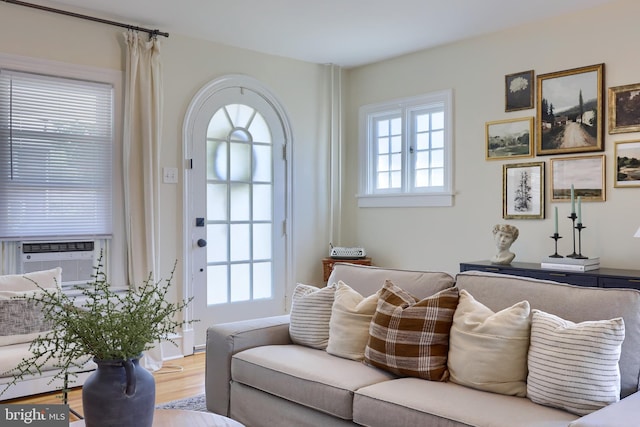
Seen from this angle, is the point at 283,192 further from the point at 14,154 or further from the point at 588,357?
the point at 588,357

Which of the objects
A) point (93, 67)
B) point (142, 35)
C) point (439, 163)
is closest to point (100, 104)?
point (93, 67)

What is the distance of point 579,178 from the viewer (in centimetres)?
398

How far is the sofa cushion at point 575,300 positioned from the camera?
2.05 m

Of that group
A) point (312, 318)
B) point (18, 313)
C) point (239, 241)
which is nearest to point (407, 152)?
point (239, 241)

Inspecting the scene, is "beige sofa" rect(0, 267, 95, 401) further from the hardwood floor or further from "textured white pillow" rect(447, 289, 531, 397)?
"textured white pillow" rect(447, 289, 531, 397)

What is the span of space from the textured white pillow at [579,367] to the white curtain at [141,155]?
2.98 metres

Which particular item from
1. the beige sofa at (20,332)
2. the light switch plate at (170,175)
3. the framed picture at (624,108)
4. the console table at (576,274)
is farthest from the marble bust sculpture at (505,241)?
the beige sofa at (20,332)

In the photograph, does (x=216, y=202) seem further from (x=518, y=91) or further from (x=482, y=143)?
(x=518, y=91)

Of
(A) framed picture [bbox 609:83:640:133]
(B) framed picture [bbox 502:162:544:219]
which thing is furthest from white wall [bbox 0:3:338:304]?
(A) framed picture [bbox 609:83:640:133]

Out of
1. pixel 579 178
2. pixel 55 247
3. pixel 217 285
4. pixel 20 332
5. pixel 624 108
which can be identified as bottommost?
pixel 20 332

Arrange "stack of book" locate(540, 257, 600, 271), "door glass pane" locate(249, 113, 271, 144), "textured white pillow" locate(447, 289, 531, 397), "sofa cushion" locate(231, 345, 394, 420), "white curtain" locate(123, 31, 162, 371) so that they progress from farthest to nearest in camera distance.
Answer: "door glass pane" locate(249, 113, 271, 144) → "white curtain" locate(123, 31, 162, 371) → "stack of book" locate(540, 257, 600, 271) → "sofa cushion" locate(231, 345, 394, 420) → "textured white pillow" locate(447, 289, 531, 397)

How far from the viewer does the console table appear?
3.32 metres

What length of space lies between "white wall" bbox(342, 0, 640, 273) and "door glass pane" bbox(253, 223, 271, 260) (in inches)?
36.3

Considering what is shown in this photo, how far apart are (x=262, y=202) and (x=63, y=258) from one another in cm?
176
